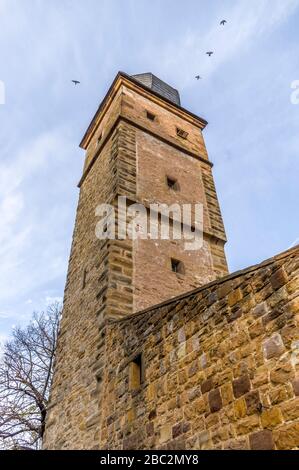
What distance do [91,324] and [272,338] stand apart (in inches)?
168

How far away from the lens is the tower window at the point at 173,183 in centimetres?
968

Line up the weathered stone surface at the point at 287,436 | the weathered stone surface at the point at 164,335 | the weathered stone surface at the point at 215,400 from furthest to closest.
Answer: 1. the weathered stone surface at the point at 215,400
2. the weathered stone surface at the point at 164,335
3. the weathered stone surface at the point at 287,436

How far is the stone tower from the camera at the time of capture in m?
6.29

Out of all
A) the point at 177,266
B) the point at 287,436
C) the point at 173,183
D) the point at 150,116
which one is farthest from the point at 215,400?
the point at 150,116

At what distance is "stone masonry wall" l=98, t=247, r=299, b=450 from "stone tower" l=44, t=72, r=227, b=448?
1228 mm

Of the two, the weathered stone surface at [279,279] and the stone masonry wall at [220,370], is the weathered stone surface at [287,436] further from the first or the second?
the weathered stone surface at [279,279]

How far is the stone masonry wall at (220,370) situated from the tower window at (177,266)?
2831 mm

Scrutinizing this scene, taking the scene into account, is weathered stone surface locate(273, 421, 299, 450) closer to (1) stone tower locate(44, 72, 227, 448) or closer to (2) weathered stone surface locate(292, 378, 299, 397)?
→ (2) weathered stone surface locate(292, 378, 299, 397)

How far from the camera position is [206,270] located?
827cm
